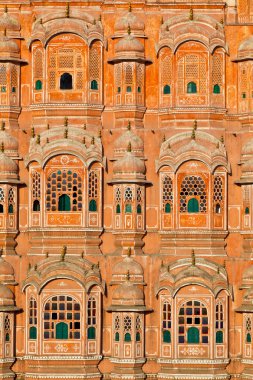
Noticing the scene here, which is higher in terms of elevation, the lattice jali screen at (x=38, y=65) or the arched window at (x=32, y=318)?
the lattice jali screen at (x=38, y=65)

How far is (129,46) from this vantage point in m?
57.2

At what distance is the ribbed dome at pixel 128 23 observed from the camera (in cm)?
5766

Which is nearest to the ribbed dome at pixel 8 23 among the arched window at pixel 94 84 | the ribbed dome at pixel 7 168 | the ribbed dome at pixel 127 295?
the arched window at pixel 94 84

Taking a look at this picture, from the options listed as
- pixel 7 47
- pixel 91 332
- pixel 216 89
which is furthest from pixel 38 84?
pixel 91 332

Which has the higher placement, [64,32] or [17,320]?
[64,32]

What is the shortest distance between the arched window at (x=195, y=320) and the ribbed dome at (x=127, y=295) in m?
1.55

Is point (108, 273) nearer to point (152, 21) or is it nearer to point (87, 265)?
point (87, 265)

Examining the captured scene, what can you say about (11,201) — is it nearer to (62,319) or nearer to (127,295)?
(62,319)

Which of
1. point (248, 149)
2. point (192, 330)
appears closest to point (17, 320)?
point (192, 330)

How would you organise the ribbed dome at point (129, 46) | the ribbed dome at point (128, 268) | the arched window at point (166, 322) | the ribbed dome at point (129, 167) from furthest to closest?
the ribbed dome at point (129, 46), the ribbed dome at point (129, 167), the ribbed dome at point (128, 268), the arched window at point (166, 322)

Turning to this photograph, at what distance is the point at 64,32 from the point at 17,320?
10355 mm

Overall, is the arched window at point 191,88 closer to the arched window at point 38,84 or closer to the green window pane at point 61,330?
the arched window at point 38,84

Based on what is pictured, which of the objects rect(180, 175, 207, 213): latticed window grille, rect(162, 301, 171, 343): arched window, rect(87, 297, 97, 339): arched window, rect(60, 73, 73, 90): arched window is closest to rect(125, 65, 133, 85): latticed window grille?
rect(60, 73, 73, 90): arched window

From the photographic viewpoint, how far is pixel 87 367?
56594mm
